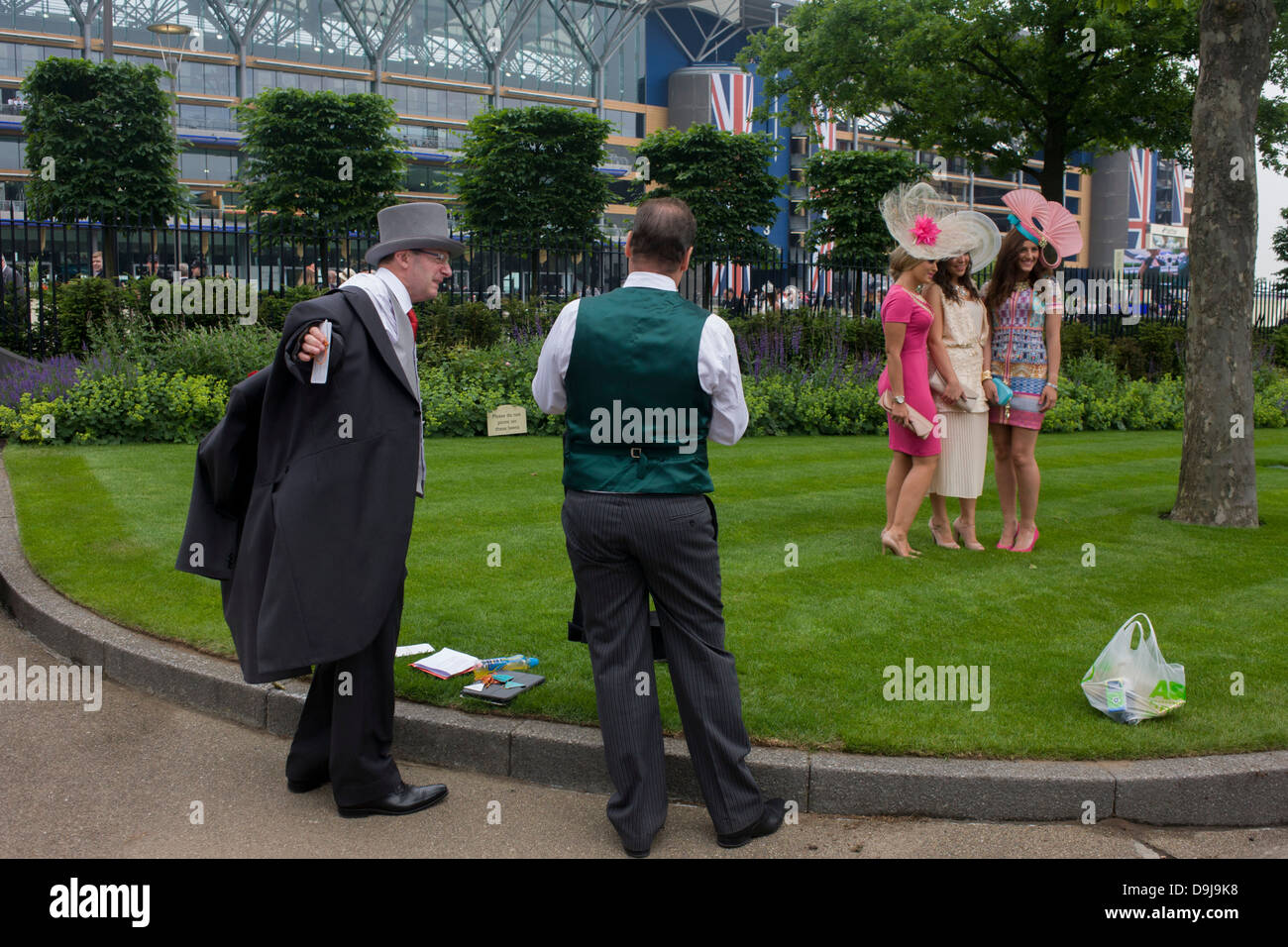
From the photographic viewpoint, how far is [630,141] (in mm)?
68875

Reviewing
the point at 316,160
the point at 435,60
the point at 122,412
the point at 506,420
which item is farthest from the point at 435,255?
the point at 435,60

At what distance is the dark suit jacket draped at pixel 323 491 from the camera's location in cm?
354

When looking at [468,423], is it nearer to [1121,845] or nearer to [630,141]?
[1121,845]

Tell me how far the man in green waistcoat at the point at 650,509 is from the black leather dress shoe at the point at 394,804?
27.9 inches

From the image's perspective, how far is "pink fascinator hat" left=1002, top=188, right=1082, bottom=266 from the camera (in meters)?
6.91

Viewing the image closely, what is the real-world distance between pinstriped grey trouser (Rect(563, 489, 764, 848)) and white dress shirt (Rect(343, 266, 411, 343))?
0.82 m

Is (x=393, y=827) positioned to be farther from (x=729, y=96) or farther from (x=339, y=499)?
(x=729, y=96)

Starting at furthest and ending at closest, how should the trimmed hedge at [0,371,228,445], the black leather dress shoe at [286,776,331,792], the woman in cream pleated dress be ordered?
the trimmed hedge at [0,371,228,445], the woman in cream pleated dress, the black leather dress shoe at [286,776,331,792]

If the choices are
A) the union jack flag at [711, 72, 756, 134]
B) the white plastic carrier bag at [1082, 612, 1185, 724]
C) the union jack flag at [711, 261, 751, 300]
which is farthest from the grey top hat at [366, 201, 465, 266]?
the union jack flag at [711, 72, 756, 134]

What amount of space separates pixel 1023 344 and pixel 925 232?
1039 millimetres

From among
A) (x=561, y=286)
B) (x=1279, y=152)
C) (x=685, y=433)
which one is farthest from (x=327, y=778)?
(x=1279, y=152)

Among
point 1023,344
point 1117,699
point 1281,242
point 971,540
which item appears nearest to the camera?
point 1117,699

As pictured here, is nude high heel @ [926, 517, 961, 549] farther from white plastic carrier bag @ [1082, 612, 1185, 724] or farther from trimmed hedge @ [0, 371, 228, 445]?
trimmed hedge @ [0, 371, 228, 445]

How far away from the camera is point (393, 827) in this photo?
3.73 m
